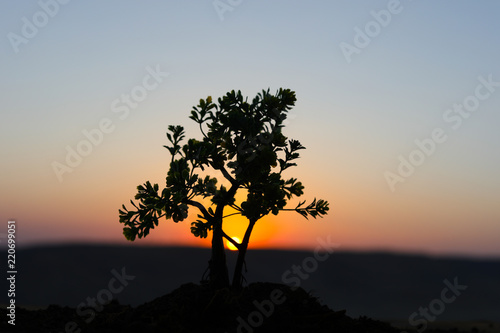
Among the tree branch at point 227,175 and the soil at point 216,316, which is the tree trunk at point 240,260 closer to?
the soil at point 216,316

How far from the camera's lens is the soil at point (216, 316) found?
12.9 metres

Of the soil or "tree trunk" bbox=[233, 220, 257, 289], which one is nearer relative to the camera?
the soil

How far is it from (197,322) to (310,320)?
2712mm

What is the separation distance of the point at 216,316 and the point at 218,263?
207cm

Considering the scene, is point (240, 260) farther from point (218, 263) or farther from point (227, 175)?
point (227, 175)

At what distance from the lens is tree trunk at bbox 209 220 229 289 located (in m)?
15.0

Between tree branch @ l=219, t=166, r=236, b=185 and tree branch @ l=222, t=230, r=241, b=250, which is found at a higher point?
tree branch @ l=219, t=166, r=236, b=185

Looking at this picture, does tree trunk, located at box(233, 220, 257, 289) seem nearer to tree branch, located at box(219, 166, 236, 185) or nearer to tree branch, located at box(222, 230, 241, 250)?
tree branch, located at box(222, 230, 241, 250)

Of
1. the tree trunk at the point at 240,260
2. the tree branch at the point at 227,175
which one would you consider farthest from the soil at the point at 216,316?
the tree branch at the point at 227,175

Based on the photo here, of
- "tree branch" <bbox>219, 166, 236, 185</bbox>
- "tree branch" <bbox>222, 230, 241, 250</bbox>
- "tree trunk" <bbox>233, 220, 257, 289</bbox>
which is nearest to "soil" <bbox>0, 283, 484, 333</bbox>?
"tree trunk" <bbox>233, 220, 257, 289</bbox>

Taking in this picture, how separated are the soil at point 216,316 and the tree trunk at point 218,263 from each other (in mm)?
381

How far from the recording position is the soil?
1291 centimetres

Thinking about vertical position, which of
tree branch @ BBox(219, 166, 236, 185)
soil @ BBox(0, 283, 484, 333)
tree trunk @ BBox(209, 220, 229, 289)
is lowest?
soil @ BBox(0, 283, 484, 333)

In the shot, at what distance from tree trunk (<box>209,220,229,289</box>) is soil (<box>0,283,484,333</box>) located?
0.38m
